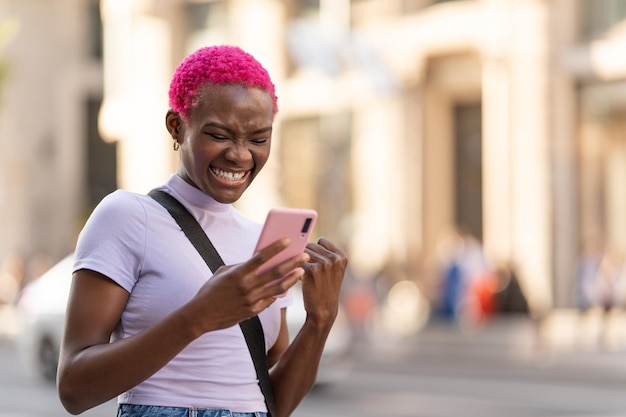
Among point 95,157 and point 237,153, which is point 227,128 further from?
point 95,157

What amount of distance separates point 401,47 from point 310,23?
325 centimetres

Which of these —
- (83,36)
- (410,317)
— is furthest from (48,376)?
(83,36)

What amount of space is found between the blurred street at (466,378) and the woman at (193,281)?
28.3ft

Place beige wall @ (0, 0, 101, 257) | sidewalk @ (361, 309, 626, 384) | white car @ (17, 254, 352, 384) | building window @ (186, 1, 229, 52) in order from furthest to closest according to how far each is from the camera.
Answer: beige wall @ (0, 0, 101, 257) < building window @ (186, 1, 229, 52) < sidewalk @ (361, 309, 626, 384) < white car @ (17, 254, 352, 384)

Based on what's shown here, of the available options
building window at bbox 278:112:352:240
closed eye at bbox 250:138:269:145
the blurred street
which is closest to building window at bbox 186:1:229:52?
building window at bbox 278:112:352:240

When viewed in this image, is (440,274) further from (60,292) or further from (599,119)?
(60,292)

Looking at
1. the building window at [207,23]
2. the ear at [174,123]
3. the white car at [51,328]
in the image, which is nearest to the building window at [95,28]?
the building window at [207,23]

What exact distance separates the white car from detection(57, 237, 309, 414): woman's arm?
37.1ft

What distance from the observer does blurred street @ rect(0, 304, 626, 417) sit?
11.7 meters

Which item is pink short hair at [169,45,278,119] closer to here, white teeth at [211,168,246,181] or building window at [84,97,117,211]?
white teeth at [211,168,246,181]

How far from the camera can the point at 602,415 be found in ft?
36.6

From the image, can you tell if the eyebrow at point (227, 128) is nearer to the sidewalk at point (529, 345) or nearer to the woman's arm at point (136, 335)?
the woman's arm at point (136, 335)

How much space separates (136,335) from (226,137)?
17.8 inches

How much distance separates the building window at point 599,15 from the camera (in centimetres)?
2209
